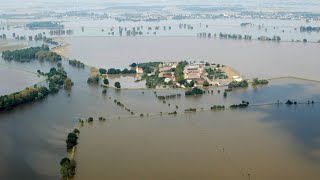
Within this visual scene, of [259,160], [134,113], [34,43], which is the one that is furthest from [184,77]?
[34,43]

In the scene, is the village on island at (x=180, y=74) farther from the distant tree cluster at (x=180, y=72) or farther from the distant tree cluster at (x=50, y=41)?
the distant tree cluster at (x=50, y=41)

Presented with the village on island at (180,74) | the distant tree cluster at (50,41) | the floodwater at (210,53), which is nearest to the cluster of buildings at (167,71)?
the village on island at (180,74)

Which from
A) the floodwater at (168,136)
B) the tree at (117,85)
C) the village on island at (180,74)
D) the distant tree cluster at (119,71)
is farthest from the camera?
the distant tree cluster at (119,71)

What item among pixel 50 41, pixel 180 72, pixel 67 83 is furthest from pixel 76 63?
pixel 50 41

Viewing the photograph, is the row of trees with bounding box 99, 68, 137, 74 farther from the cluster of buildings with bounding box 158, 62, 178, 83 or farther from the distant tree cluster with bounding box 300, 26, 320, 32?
the distant tree cluster with bounding box 300, 26, 320, 32

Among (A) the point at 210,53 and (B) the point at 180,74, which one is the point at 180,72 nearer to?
(B) the point at 180,74

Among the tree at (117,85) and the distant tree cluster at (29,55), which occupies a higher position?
the distant tree cluster at (29,55)

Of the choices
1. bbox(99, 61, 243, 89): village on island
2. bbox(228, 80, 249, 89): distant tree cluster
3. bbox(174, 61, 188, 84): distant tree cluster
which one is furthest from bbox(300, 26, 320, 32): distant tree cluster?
bbox(228, 80, 249, 89): distant tree cluster
